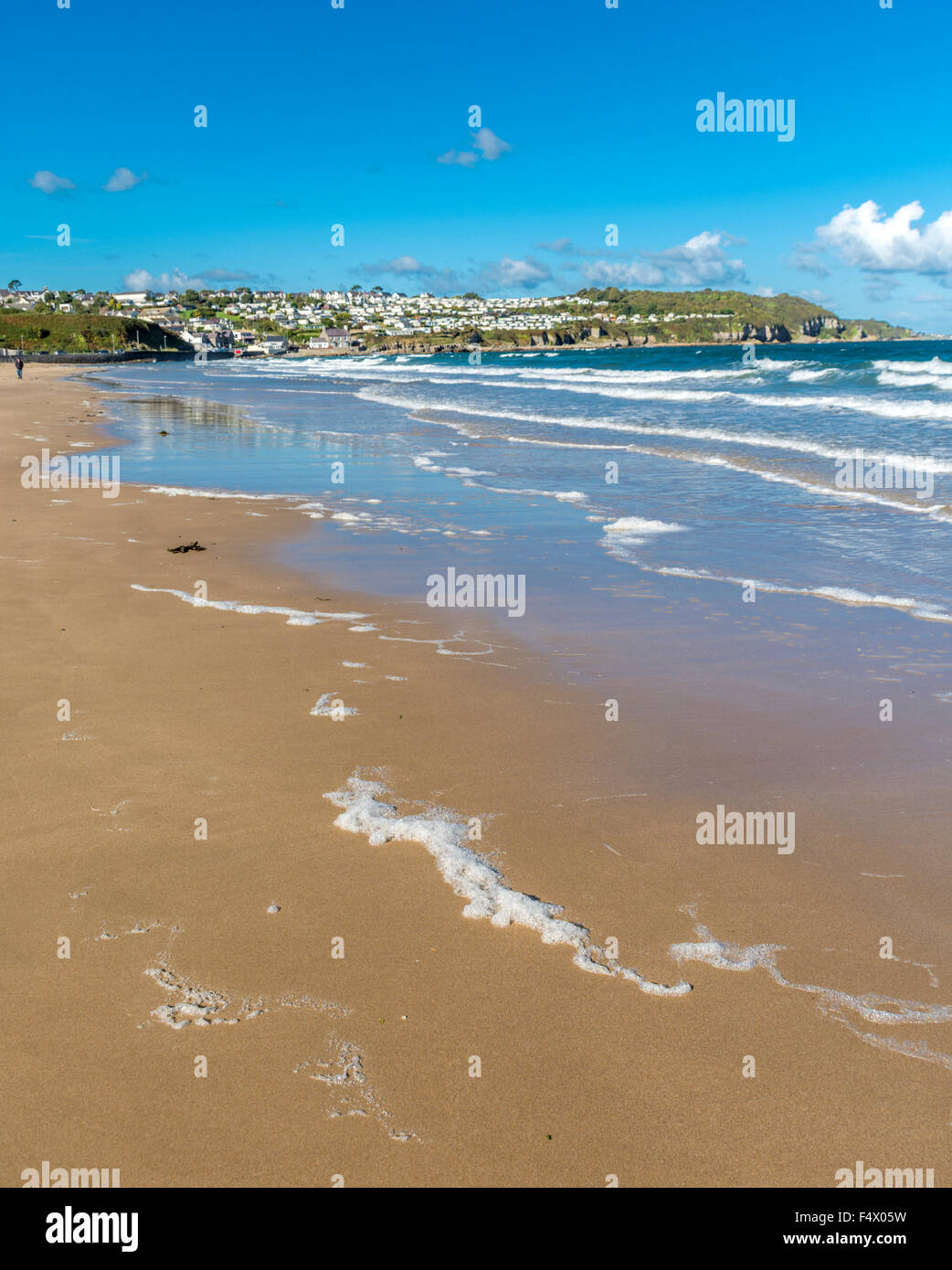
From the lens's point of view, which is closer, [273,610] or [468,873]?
[468,873]

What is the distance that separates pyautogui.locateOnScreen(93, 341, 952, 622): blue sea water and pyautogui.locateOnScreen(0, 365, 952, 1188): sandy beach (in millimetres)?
4040

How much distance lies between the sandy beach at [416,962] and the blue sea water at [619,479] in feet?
13.3

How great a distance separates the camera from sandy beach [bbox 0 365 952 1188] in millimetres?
2668

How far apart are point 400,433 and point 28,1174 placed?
76.6ft

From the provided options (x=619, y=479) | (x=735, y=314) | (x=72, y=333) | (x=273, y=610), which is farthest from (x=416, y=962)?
(x=735, y=314)

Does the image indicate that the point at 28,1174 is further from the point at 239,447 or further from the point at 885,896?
the point at 239,447

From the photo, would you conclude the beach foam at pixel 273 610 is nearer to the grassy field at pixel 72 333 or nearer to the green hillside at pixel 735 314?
the grassy field at pixel 72 333

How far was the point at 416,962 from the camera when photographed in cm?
340

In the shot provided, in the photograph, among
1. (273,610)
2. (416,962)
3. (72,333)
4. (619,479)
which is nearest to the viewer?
(416,962)

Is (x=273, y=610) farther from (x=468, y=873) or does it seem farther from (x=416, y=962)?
(x=416, y=962)

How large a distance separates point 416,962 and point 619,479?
14231mm

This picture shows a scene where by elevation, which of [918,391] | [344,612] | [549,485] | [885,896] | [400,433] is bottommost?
[885,896]

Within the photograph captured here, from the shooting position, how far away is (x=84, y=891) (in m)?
3.76
